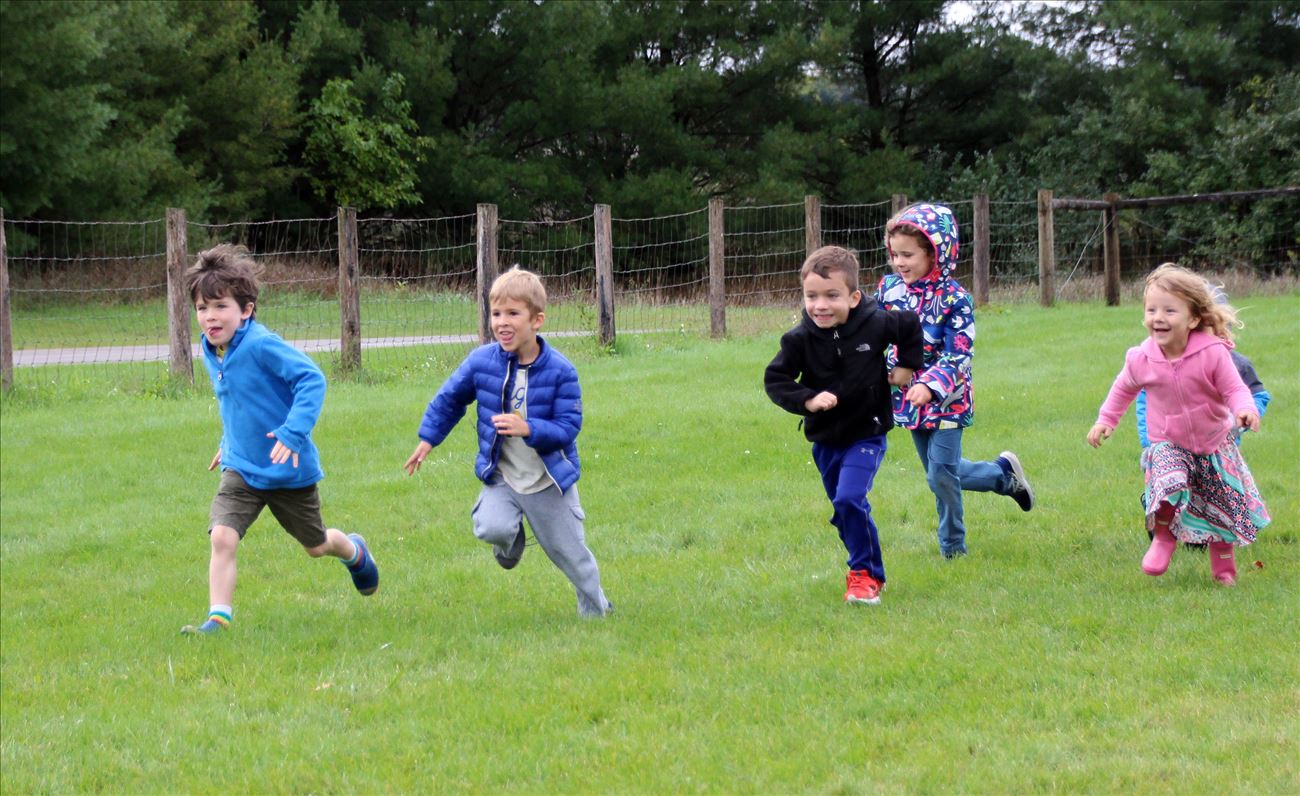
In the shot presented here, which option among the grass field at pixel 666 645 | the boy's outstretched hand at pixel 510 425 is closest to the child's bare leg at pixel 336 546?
the grass field at pixel 666 645

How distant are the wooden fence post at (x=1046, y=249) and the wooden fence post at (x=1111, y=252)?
89 cm

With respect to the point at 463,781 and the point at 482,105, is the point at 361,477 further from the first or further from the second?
the point at 482,105

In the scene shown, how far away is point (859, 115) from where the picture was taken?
1628 inches

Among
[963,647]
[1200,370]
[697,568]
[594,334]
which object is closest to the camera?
[963,647]

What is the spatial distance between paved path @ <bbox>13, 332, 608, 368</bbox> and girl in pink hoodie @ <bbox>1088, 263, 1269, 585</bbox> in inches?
474

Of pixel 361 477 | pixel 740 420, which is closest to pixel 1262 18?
pixel 740 420

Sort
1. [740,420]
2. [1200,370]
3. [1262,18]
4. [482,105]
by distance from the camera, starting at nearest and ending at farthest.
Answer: [1200,370] < [740,420] < [1262,18] < [482,105]

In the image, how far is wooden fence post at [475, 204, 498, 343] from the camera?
16516 mm

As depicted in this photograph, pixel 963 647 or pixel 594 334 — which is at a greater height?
pixel 594 334

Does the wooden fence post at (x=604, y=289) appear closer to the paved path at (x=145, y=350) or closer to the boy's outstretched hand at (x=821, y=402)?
the paved path at (x=145, y=350)

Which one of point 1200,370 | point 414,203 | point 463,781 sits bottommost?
point 463,781

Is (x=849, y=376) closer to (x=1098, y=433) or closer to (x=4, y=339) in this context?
(x=1098, y=433)

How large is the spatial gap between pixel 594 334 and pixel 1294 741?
1409cm

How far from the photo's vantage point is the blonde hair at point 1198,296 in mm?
6527
